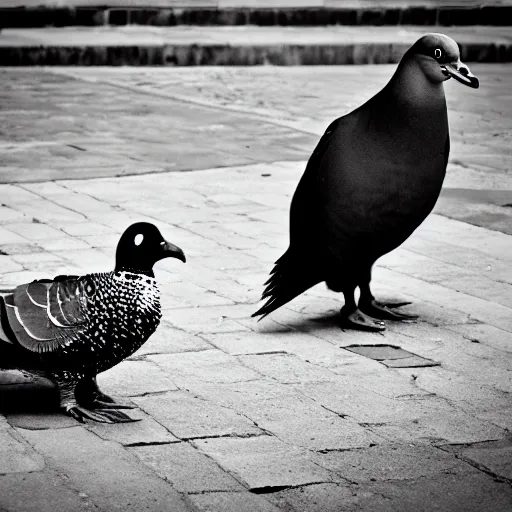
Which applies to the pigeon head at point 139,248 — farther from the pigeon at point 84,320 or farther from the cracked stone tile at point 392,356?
the cracked stone tile at point 392,356

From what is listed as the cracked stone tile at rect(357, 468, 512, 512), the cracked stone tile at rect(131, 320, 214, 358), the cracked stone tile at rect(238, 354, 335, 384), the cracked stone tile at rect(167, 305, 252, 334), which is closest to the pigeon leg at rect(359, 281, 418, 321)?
the cracked stone tile at rect(167, 305, 252, 334)

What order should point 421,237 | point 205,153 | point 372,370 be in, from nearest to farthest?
point 372,370, point 421,237, point 205,153

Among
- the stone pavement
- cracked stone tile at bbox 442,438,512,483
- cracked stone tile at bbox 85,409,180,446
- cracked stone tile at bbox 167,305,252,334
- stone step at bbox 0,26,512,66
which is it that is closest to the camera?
the stone pavement

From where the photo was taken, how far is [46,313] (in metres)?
3.82

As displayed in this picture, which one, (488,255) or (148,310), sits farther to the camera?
(488,255)

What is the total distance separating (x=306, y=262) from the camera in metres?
5.08

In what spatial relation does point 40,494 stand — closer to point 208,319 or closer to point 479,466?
point 479,466

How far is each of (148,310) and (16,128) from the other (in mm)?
6359

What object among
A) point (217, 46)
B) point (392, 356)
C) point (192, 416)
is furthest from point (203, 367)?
point (217, 46)

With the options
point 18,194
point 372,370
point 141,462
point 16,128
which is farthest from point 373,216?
point 16,128

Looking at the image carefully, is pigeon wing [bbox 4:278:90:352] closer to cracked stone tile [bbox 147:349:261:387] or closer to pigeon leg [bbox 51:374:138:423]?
pigeon leg [bbox 51:374:138:423]

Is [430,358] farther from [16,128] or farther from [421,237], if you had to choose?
[16,128]

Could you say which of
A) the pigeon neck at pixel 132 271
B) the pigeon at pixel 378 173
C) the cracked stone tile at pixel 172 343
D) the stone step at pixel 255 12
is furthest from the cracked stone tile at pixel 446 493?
the stone step at pixel 255 12

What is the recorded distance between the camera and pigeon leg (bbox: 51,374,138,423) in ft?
12.8
